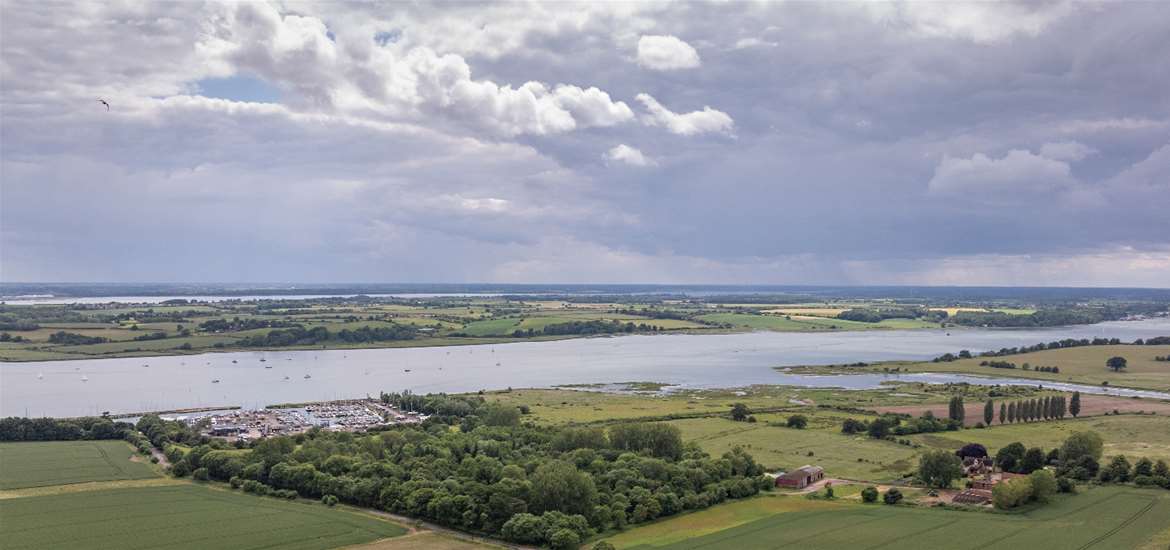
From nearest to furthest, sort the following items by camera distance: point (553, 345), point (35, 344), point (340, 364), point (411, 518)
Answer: point (411, 518) < point (340, 364) < point (35, 344) < point (553, 345)

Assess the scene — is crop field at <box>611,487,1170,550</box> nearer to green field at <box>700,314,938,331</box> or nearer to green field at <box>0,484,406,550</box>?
green field at <box>0,484,406,550</box>

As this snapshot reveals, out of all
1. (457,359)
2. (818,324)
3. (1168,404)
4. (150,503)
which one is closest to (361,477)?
(150,503)

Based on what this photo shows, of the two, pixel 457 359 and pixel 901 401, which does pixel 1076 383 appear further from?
pixel 457 359

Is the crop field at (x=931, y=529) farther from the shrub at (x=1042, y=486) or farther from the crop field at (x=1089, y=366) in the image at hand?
the crop field at (x=1089, y=366)

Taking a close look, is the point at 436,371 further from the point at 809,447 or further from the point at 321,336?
the point at 809,447

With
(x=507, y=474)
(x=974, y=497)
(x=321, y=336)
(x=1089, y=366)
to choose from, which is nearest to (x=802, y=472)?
(x=974, y=497)

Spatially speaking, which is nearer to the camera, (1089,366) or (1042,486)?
(1042,486)
